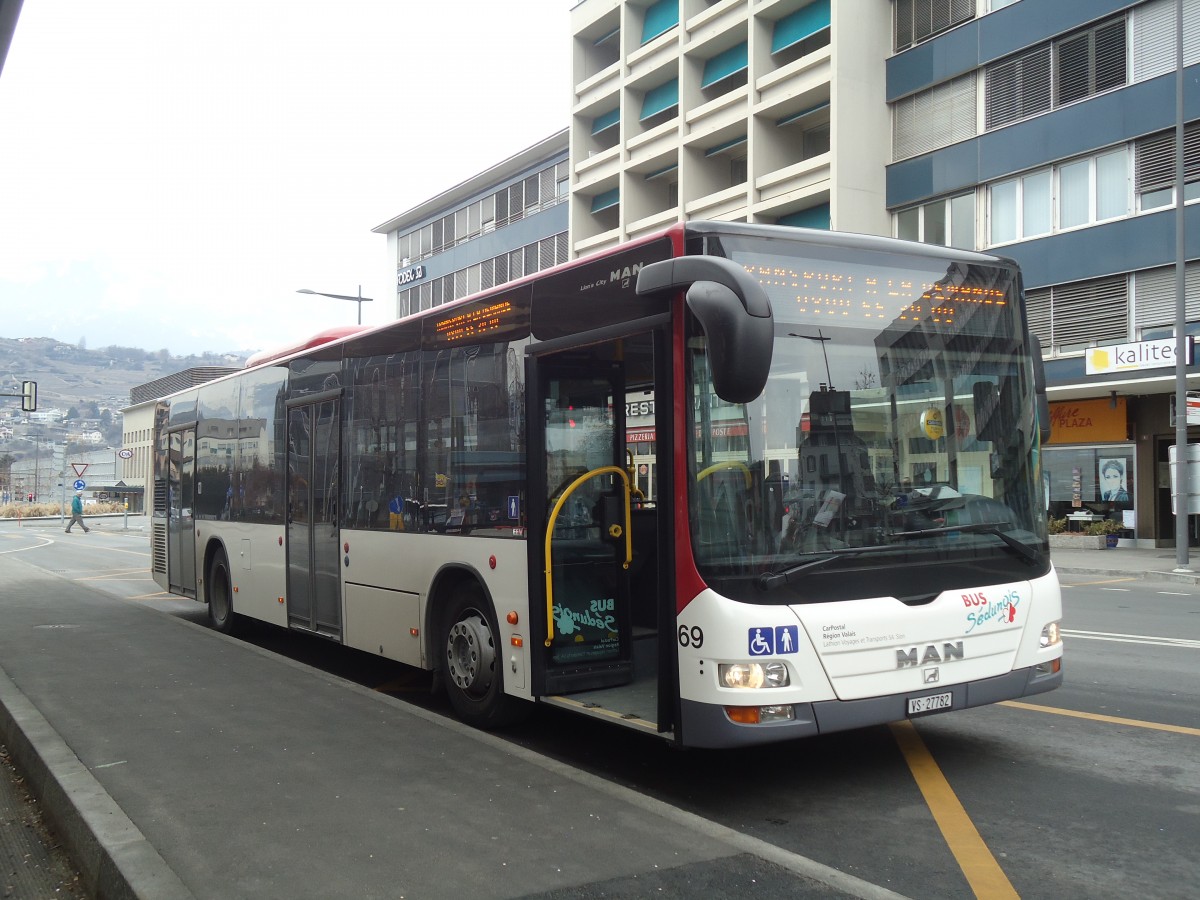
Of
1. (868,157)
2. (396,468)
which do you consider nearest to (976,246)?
(868,157)

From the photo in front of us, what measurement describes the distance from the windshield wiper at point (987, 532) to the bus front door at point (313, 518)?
5499mm

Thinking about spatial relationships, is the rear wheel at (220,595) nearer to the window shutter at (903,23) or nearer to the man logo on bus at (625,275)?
the man logo on bus at (625,275)

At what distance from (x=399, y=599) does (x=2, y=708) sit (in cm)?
275

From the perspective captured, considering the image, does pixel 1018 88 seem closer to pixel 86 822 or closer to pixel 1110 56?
pixel 1110 56

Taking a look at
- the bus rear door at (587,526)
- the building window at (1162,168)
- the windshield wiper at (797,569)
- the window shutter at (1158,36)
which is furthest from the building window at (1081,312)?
the windshield wiper at (797,569)

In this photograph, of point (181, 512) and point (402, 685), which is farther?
point (181, 512)

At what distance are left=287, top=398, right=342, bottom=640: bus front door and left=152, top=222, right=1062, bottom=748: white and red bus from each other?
5.01 ft

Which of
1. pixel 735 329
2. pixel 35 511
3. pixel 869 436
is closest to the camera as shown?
pixel 735 329

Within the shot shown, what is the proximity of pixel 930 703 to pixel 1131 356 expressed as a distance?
2236cm

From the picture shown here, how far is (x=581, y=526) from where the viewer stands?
7129mm

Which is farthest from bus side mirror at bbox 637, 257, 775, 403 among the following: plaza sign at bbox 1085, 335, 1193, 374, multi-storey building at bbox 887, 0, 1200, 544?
multi-storey building at bbox 887, 0, 1200, 544

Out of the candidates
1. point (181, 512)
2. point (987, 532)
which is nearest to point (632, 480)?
point (987, 532)

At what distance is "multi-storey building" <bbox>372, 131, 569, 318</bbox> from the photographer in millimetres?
→ 49531

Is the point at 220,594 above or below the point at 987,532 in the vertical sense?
below
